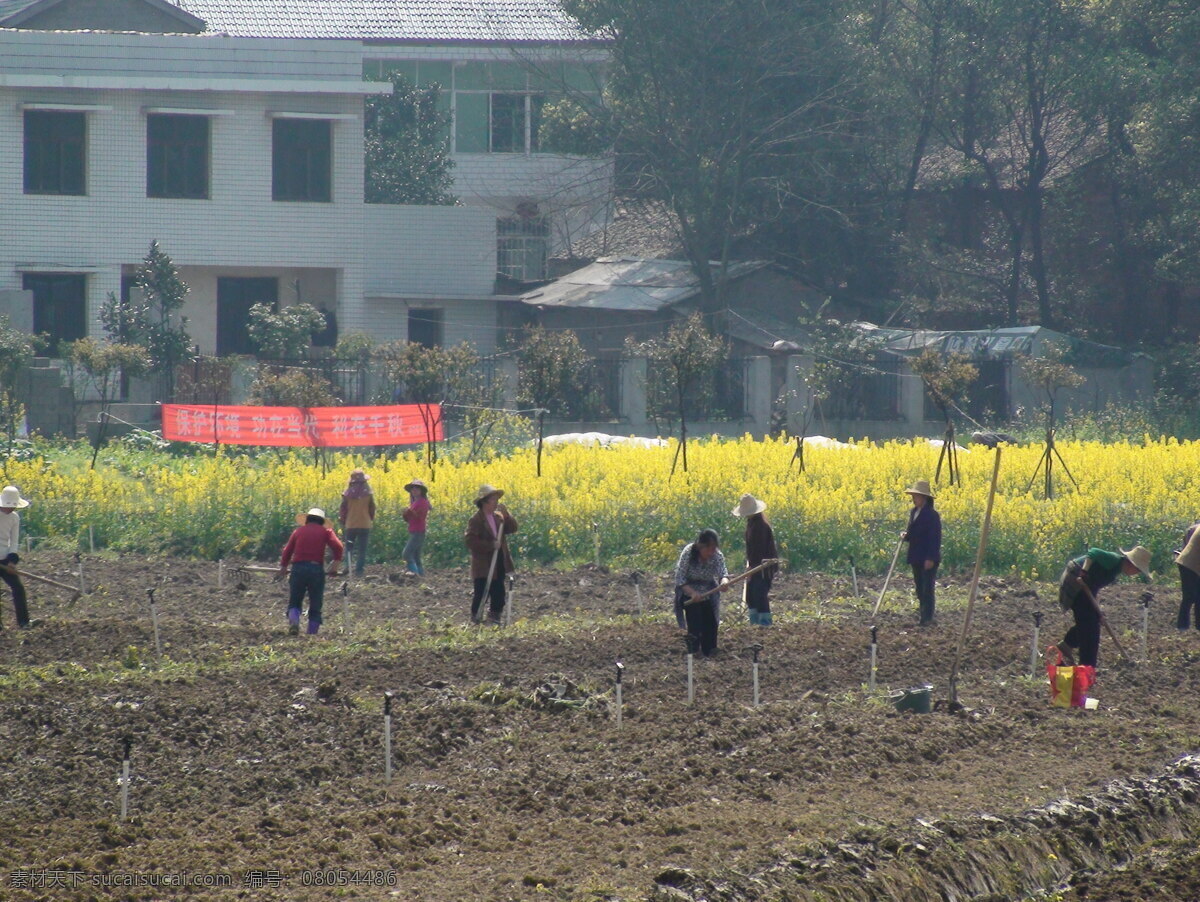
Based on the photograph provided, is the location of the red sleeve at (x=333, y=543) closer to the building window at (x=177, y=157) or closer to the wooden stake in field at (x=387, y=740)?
the wooden stake in field at (x=387, y=740)

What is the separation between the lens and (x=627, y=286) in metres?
39.2

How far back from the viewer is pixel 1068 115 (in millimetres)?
40125

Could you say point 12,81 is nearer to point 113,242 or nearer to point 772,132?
point 113,242

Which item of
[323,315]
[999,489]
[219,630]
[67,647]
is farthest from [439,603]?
[323,315]

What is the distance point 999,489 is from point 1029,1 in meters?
19.6

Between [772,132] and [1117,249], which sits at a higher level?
[772,132]

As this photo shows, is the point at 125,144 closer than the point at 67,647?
No

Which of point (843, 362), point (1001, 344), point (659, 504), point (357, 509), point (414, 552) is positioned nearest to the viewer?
point (357, 509)

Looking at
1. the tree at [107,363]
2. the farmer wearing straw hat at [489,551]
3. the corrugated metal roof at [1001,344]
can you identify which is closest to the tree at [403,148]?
the tree at [107,363]

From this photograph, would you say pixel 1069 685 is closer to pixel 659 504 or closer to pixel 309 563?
pixel 309 563

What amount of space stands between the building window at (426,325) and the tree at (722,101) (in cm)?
631

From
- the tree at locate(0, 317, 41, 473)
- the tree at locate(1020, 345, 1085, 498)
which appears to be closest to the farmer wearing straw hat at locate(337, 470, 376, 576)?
the tree at locate(0, 317, 41, 473)

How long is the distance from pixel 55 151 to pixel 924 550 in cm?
2698

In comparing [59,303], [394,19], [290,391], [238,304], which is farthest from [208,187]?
[290,391]
